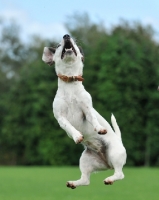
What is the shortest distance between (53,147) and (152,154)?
8.74m

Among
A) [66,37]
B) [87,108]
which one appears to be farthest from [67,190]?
[66,37]

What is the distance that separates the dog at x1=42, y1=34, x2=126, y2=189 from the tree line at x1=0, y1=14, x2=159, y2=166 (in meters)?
36.5

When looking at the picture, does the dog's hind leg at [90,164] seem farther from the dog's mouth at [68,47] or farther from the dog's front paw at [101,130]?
the dog's mouth at [68,47]

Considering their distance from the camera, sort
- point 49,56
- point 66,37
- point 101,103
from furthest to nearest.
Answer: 1. point 101,103
2. point 49,56
3. point 66,37

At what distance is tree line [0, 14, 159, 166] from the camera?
55312 millimetres

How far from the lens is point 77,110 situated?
11.7 metres

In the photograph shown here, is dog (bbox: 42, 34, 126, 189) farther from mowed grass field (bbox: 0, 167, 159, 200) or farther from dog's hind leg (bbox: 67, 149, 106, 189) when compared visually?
mowed grass field (bbox: 0, 167, 159, 200)

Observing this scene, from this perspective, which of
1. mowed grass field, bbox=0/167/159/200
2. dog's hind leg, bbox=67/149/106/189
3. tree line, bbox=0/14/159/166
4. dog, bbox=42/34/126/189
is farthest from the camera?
tree line, bbox=0/14/159/166

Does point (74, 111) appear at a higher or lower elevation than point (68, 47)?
lower

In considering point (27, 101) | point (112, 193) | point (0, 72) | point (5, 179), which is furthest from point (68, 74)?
point (0, 72)

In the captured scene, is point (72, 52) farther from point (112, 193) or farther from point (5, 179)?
point (5, 179)

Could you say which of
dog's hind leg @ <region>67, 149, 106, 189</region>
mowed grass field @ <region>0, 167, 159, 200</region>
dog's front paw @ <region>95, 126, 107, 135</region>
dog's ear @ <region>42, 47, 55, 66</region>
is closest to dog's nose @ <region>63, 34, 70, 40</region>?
dog's ear @ <region>42, 47, 55, 66</region>

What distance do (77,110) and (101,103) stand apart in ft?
153

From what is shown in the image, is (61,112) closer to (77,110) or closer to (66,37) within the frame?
(77,110)
